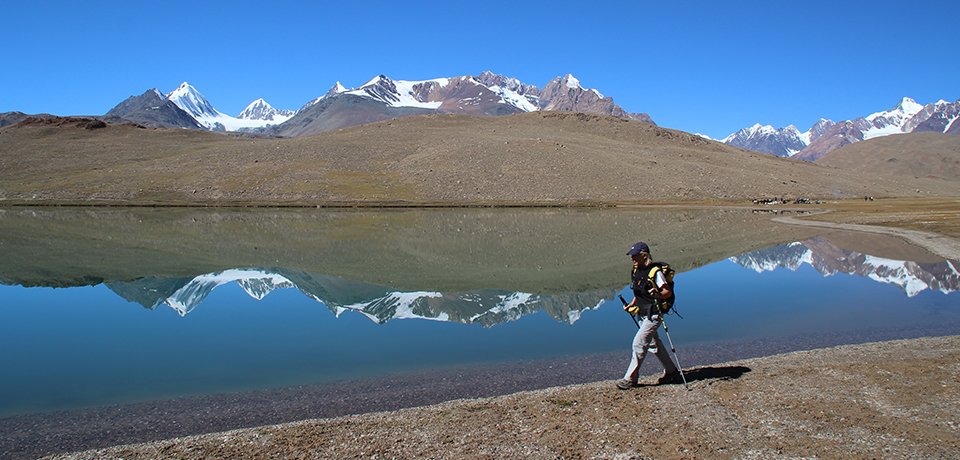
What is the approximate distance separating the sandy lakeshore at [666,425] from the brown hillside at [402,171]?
87.9 m

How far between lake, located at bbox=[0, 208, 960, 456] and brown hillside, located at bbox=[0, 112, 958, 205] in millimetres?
49114

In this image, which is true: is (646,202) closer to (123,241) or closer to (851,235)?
(851,235)

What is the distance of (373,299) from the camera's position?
30.4m

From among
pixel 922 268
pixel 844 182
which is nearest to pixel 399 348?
pixel 922 268

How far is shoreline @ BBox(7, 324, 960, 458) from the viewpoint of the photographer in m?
14.0

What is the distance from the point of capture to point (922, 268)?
128ft

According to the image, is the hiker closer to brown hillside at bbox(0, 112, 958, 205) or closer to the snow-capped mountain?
the snow-capped mountain

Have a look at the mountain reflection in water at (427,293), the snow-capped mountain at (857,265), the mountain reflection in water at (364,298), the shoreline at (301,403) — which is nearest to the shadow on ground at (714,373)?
the shoreline at (301,403)

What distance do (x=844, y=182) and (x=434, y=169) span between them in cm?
9297

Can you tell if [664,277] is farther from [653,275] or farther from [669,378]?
[669,378]

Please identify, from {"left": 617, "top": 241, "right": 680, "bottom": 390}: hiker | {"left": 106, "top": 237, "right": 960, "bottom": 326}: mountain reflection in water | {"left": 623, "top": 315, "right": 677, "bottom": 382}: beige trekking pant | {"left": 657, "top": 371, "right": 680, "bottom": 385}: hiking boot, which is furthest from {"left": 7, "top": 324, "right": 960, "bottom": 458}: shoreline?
{"left": 106, "top": 237, "right": 960, "bottom": 326}: mountain reflection in water

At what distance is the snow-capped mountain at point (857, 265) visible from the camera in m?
34.3

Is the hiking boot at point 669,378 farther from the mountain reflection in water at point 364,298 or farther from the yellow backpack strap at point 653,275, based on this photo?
the mountain reflection in water at point 364,298

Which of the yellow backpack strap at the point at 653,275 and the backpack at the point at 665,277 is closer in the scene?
the backpack at the point at 665,277
